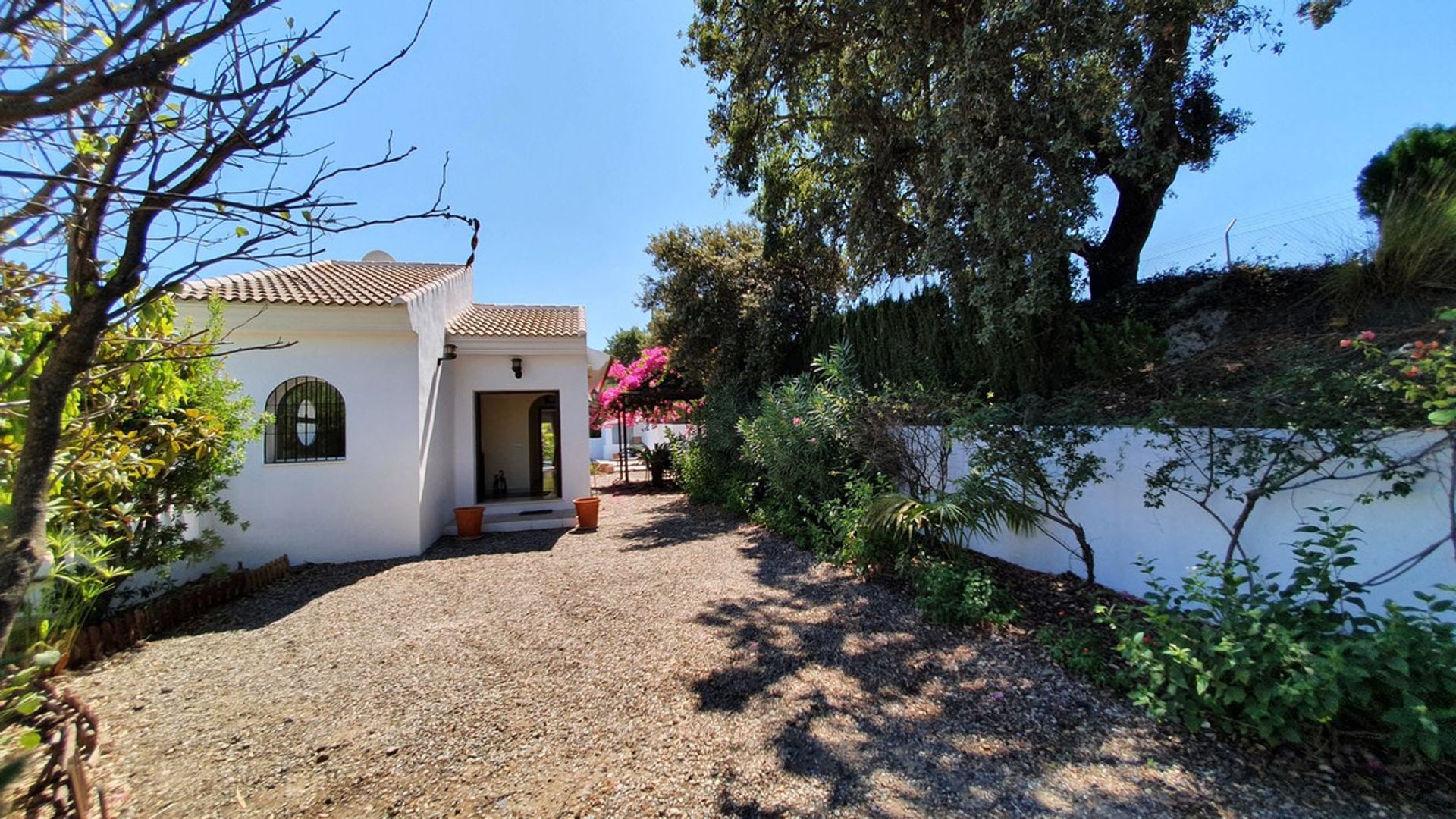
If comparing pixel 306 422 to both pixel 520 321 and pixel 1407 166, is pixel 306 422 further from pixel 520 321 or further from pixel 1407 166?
pixel 1407 166

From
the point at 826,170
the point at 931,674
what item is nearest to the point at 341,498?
the point at 931,674

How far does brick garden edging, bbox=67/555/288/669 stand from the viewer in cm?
455

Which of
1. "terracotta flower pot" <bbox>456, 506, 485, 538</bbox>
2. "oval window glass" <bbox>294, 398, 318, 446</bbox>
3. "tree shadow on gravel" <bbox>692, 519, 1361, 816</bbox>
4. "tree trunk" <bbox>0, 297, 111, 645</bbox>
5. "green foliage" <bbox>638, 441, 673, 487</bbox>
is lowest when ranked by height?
"tree shadow on gravel" <bbox>692, 519, 1361, 816</bbox>

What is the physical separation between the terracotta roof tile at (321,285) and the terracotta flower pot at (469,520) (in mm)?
3778

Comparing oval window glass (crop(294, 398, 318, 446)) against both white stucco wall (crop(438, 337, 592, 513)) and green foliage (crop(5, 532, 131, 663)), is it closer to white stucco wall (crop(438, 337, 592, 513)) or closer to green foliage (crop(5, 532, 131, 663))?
white stucco wall (crop(438, 337, 592, 513))

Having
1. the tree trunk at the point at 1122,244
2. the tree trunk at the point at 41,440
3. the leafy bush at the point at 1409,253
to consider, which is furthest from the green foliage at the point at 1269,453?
the tree trunk at the point at 41,440

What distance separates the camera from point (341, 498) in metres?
7.93

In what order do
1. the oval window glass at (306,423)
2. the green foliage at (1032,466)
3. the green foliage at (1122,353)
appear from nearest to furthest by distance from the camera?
the green foliage at (1032,466), the green foliage at (1122,353), the oval window glass at (306,423)

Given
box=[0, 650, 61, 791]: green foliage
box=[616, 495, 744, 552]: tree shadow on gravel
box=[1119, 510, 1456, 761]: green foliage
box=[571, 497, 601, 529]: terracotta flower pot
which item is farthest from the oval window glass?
box=[1119, 510, 1456, 761]: green foliage

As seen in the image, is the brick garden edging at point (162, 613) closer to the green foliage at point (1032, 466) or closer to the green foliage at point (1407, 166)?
the green foliage at point (1032, 466)

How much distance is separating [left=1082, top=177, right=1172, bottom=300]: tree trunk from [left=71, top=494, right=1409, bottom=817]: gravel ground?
677cm

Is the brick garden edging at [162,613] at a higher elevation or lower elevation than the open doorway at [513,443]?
lower

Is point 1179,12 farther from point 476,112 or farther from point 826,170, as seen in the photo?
point 476,112

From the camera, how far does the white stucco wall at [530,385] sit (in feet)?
32.9
